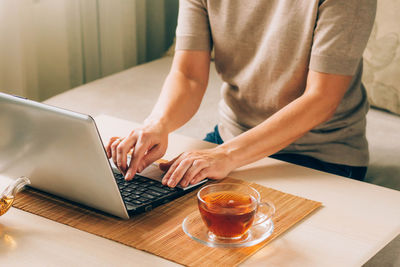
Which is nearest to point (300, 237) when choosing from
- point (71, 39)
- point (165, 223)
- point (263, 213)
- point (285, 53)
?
point (263, 213)

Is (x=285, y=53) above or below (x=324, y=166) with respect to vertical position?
above

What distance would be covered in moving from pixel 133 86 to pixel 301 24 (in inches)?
38.5

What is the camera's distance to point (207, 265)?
2.36 feet

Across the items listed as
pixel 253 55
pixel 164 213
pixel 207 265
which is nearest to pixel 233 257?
pixel 207 265

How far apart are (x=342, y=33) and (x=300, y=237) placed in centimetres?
51

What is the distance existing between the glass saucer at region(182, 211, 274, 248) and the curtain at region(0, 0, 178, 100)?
4.82 feet

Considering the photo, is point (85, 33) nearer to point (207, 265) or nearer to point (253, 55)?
point (253, 55)

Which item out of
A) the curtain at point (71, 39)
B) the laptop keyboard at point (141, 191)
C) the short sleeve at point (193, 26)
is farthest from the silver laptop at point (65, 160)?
the curtain at point (71, 39)

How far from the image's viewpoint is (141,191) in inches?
36.2

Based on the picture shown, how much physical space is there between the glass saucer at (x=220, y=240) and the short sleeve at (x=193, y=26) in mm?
620

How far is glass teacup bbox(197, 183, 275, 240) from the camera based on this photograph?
0.77 metres

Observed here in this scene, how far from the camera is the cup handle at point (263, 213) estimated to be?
842mm

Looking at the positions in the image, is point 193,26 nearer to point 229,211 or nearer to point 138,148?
point 138,148

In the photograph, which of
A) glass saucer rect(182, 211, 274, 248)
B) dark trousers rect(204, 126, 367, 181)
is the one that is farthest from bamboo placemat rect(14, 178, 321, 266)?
dark trousers rect(204, 126, 367, 181)
